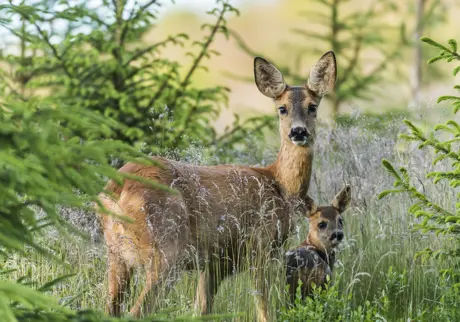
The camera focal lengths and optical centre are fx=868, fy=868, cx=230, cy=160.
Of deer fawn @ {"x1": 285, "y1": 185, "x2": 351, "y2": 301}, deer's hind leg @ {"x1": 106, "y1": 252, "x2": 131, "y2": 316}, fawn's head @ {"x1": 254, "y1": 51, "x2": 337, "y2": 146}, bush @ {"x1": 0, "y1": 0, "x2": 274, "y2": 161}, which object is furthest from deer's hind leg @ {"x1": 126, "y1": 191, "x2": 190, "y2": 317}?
bush @ {"x1": 0, "y1": 0, "x2": 274, "y2": 161}

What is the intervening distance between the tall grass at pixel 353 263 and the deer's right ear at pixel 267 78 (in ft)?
2.40

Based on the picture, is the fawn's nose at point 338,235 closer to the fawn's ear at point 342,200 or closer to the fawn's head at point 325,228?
the fawn's head at point 325,228

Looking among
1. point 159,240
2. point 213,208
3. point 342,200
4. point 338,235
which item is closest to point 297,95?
point 342,200

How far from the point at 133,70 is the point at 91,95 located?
549 mm

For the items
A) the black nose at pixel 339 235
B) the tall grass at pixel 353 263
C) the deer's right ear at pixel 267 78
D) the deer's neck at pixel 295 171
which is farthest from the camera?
the deer's right ear at pixel 267 78

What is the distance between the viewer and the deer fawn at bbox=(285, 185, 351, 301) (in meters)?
6.31

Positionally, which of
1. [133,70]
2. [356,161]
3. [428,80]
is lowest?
[356,161]

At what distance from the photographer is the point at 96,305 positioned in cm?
573

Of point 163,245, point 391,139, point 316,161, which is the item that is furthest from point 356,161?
point 163,245

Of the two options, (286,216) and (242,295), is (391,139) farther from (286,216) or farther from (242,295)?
(242,295)

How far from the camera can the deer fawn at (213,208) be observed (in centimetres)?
555

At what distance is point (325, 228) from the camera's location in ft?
21.1

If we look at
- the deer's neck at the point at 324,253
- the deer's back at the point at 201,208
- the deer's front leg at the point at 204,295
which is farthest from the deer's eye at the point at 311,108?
the deer's front leg at the point at 204,295

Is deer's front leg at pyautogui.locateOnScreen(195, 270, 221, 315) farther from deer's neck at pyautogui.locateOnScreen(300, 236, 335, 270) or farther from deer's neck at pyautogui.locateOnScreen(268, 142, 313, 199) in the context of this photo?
deer's neck at pyautogui.locateOnScreen(268, 142, 313, 199)
